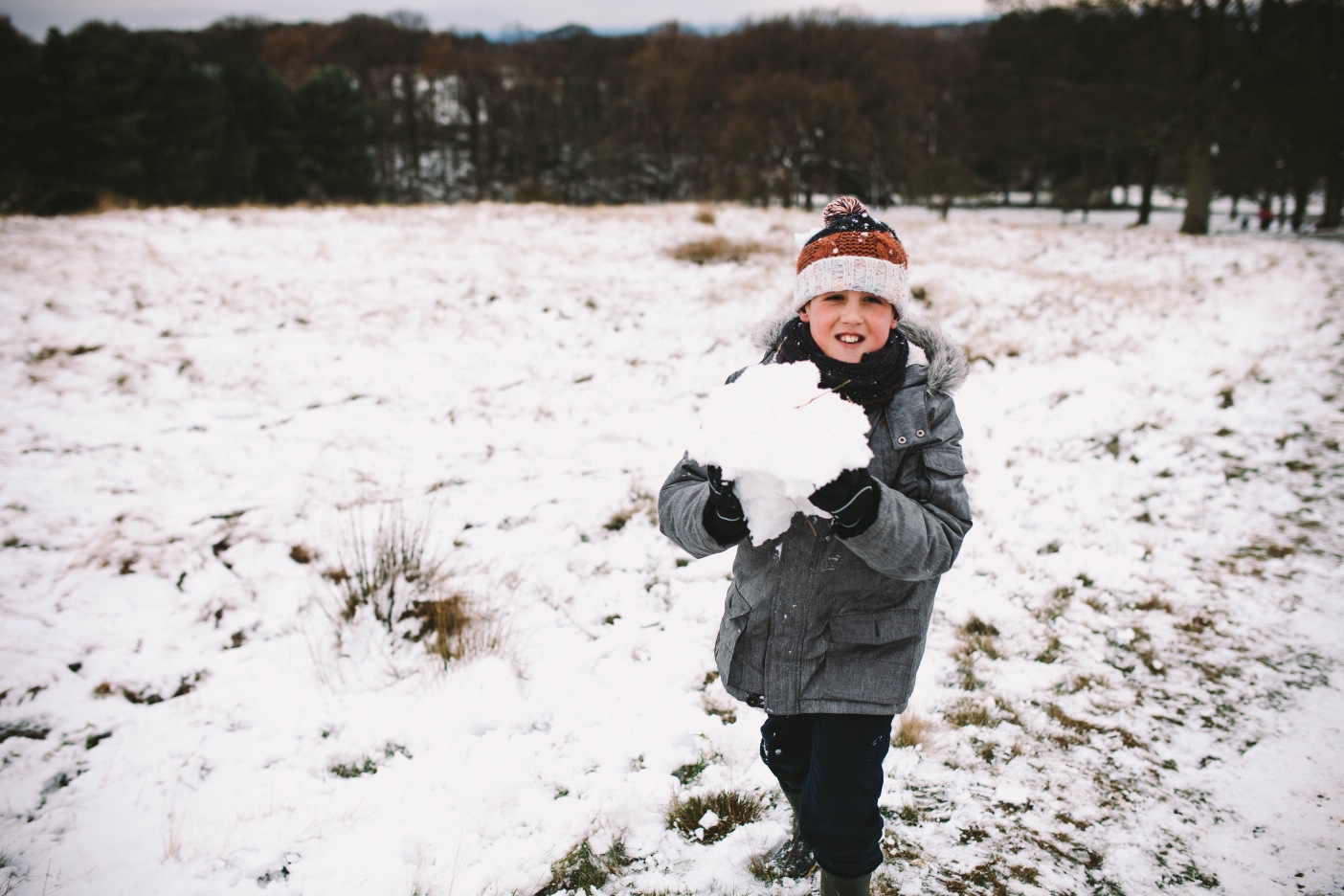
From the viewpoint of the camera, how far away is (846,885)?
176 cm

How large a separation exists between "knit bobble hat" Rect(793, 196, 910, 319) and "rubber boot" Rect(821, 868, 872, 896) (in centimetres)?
160

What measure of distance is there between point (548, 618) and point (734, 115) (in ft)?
127

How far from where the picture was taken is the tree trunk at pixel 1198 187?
1994 centimetres

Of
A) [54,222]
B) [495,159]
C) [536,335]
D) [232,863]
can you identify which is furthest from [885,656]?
[495,159]

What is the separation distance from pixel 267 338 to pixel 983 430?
24.8 feet

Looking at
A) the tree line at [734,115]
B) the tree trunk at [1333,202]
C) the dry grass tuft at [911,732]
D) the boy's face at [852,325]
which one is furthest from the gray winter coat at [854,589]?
the tree trunk at [1333,202]

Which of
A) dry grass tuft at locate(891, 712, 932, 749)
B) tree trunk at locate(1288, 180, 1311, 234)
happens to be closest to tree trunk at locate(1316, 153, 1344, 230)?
tree trunk at locate(1288, 180, 1311, 234)

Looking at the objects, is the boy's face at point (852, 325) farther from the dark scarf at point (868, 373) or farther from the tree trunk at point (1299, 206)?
the tree trunk at point (1299, 206)

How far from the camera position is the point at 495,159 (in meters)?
53.4

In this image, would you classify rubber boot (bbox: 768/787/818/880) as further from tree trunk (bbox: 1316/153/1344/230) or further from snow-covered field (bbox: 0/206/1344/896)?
tree trunk (bbox: 1316/153/1344/230)

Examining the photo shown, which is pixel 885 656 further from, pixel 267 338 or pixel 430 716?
pixel 267 338

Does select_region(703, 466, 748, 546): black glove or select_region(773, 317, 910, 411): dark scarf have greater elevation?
select_region(773, 317, 910, 411): dark scarf

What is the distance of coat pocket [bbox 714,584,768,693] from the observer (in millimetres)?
1735

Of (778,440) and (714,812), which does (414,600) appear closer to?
(714,812)
